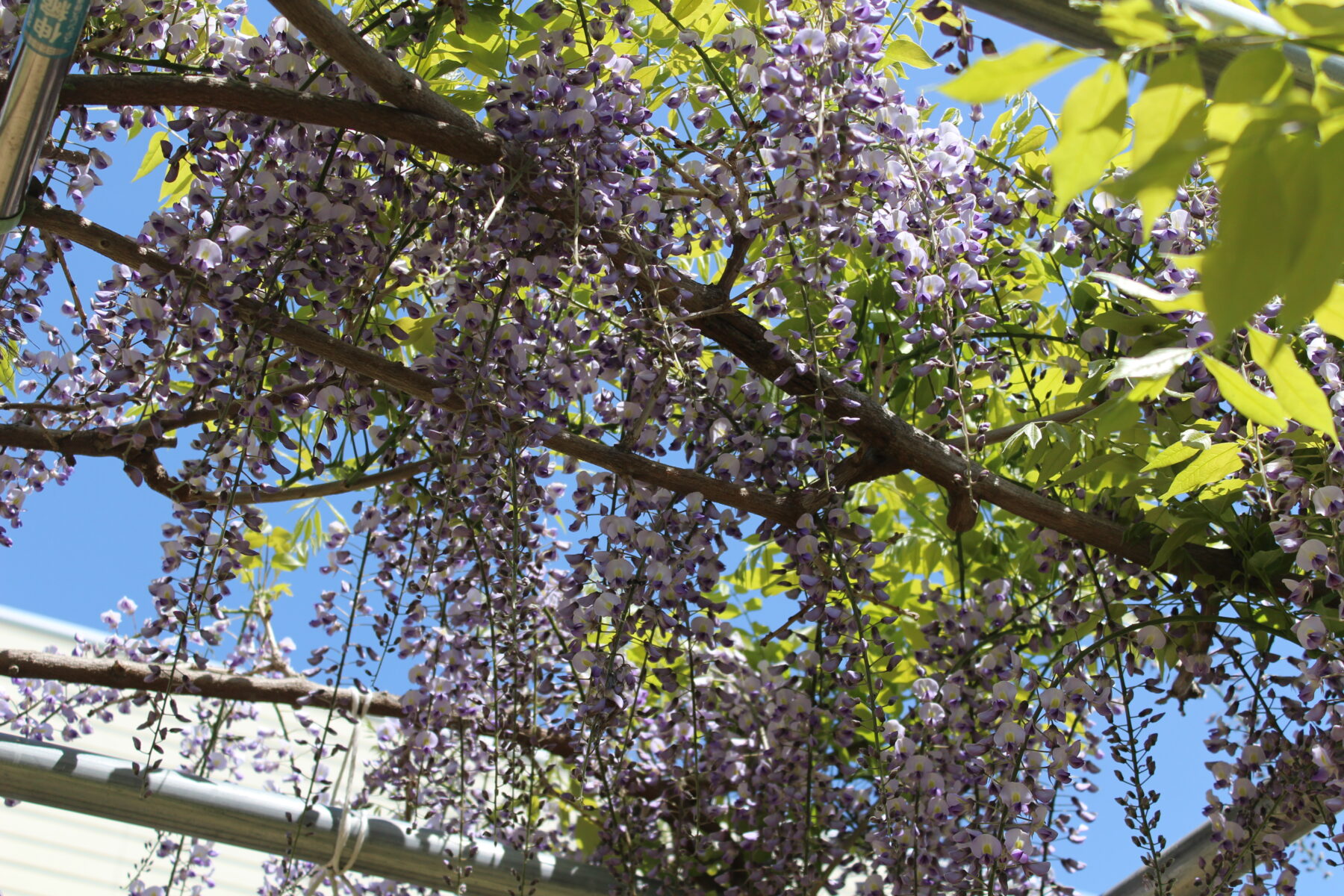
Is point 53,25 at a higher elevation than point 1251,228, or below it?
higher

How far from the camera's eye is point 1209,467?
1.10 m

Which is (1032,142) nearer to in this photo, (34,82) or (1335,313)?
(1335,313)

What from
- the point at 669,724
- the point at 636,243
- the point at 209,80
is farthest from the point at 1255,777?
the point at 209,80

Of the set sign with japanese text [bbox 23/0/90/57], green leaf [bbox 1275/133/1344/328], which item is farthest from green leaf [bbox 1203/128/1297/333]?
sign with japanese text [bbox 23/0/90/57]

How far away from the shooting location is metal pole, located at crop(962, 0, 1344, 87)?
0.61 m

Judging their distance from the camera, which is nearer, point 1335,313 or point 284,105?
point 1335,313

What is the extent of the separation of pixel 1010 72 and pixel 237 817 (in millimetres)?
1410

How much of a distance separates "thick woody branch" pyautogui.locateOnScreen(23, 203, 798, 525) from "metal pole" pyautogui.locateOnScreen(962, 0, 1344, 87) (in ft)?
2.35

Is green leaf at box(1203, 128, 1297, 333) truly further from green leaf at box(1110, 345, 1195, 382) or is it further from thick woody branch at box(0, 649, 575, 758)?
thick woody branch at box(0, 649, 575, 758)

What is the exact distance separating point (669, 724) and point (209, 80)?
3.29 ft

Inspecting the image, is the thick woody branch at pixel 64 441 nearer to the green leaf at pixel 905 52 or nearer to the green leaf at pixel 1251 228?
the green leaf at pixel 905 52

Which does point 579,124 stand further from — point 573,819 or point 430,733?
point 573,819

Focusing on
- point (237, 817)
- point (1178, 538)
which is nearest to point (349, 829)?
point (237, 817)

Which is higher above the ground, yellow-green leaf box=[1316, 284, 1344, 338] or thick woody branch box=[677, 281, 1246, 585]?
thick woody branch box=[677, 281, 1246, 585]
